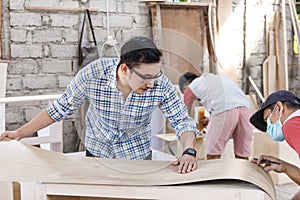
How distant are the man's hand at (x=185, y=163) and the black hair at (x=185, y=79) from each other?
0.97ft

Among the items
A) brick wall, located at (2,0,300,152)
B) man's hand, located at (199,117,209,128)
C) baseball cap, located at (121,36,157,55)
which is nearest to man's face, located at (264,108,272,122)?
baseball cap, located at (121,36,157,55)

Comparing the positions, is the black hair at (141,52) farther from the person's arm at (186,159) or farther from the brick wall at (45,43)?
the brick wall at (45,43)

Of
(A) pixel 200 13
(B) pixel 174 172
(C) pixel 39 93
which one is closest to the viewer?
(B) pixel 174 172

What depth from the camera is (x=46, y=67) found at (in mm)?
3021

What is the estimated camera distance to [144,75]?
1027mm

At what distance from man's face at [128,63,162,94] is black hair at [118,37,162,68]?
0.01 meters

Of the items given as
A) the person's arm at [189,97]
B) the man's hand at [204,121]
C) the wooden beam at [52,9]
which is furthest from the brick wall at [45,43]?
the person's arm at [189,97]

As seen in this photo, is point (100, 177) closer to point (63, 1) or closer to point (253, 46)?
point (63, 1)

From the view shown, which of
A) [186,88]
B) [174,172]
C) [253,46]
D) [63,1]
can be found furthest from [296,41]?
[174,172]

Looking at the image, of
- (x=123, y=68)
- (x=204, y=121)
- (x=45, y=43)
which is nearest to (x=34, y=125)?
(x=123, y=68)

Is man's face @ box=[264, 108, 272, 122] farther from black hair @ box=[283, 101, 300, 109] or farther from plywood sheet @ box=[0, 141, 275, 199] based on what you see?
plywood sheet @ box=[0, 141, 275, 199]

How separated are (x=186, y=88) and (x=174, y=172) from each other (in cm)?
40

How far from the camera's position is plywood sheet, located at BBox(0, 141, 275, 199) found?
91cm

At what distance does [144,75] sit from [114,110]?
271 mm
